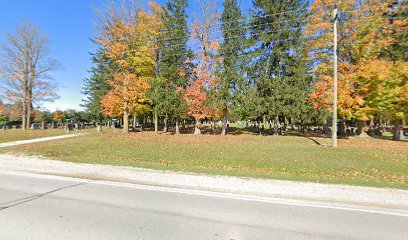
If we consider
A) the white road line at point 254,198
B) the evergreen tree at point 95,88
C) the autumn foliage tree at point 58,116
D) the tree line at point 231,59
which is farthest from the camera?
the autumn foliage tree at point 58,116

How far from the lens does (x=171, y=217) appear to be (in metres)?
4.19

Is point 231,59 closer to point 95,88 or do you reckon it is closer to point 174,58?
point 174,58

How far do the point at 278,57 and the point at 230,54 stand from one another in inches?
220

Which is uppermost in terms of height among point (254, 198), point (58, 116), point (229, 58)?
point (229, 58)

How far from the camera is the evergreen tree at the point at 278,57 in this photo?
22.7 m

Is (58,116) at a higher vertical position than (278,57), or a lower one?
lower

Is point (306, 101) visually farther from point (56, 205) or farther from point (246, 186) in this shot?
point (56, 205)

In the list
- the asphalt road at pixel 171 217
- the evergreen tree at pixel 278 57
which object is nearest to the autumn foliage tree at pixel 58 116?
the evergreen tree at pixel 278 57

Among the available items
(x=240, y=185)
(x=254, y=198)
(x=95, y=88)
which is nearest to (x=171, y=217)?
(x=254, y=198)

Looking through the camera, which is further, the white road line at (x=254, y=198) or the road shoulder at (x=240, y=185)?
the road shoulder at (x=240, y=185)

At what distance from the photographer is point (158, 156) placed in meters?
11.7

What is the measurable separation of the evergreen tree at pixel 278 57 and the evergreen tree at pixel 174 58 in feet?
27.4

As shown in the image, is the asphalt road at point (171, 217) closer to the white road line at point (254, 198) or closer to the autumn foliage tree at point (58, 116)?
the white road line at point (254, 198)

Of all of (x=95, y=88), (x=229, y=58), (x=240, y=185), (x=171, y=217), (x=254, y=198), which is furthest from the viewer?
(x=95, y=88)
